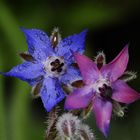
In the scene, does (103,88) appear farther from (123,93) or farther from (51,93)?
(51,93)

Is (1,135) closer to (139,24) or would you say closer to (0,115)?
(0,115)

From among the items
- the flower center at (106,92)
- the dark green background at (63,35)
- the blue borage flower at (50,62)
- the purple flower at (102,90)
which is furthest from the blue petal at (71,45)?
the dark green background at (63,35)

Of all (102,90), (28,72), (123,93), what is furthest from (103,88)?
(28,72)

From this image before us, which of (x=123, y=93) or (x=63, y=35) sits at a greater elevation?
(x=63, y=35)

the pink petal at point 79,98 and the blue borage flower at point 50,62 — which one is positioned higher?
the blue borage flower at point 50,62

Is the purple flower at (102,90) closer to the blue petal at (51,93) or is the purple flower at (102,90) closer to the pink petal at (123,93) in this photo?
the pink petal at (123,93)

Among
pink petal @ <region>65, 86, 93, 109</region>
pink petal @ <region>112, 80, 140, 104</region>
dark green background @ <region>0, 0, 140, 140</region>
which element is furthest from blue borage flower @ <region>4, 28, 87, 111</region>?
dark green background @ <region>0, 0, 140, 140</region>

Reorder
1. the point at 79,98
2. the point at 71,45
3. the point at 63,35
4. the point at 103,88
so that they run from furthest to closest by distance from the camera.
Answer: the point at 63,35
the point at 71,45
the point at 103,88
the point at 79,98

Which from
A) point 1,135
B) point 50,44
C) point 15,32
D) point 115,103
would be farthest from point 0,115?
point 115,103
